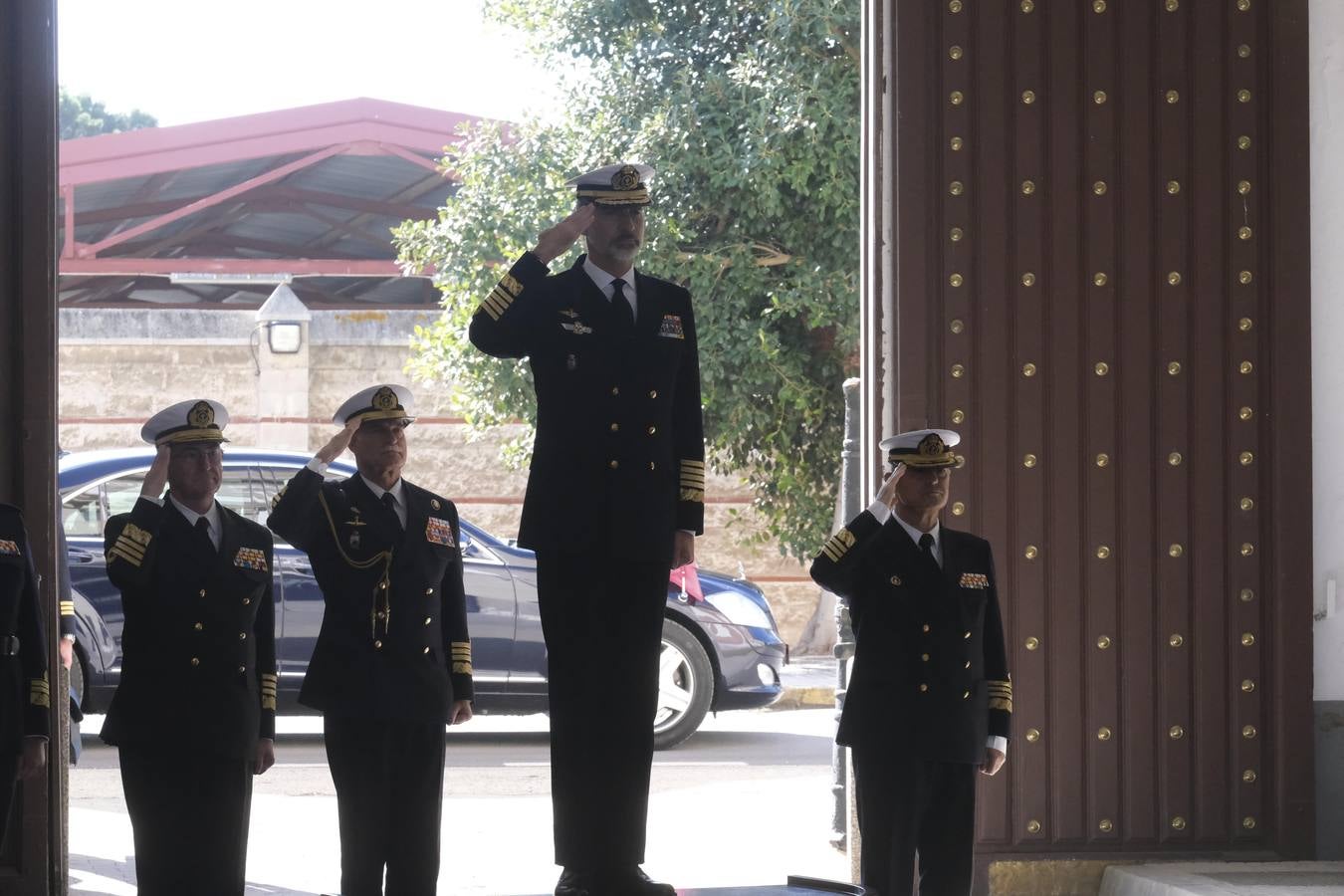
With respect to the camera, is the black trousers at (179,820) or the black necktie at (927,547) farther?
the black necktie at (927,547)

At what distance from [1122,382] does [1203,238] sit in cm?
49

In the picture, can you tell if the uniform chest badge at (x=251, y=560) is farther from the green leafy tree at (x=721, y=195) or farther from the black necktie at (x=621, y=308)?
the green leafy tree at (x=721, y=195)

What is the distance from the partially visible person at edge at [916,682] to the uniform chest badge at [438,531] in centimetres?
89

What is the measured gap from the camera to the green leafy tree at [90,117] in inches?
1501

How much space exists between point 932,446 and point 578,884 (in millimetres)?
1318

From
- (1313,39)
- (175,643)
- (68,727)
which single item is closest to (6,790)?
(175,643)

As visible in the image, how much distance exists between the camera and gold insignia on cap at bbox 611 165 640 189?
147 inches

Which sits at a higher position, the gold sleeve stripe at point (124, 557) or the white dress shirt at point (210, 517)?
the white dress shirt at point (210, 517)

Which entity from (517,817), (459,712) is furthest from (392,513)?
(517,817)

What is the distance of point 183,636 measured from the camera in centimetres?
401

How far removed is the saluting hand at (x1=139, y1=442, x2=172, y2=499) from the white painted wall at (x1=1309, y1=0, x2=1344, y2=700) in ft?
10.7

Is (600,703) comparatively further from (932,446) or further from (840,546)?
(932,446)

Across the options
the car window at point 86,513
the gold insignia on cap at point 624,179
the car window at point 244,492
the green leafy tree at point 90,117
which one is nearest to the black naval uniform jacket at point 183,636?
the gold insignia on cap at point 624,179

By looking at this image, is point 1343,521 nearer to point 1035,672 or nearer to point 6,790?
point 1035,672
